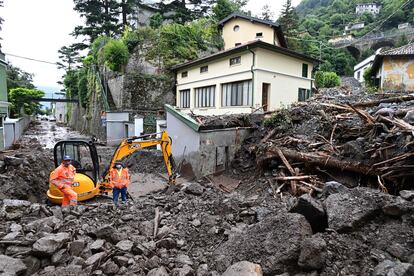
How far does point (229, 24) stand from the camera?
88.6 ft

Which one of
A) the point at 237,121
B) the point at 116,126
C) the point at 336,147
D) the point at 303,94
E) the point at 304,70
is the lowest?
the point at 336,147

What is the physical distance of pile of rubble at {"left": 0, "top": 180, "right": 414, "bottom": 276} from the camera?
3480 mm

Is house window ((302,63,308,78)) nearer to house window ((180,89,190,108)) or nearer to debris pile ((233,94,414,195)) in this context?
house window ((180,89,190,108))

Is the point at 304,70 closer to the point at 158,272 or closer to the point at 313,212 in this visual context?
the point at 313,212

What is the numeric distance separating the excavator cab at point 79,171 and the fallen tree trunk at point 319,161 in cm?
504

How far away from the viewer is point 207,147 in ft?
34.3

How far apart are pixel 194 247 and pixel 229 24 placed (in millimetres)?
25677

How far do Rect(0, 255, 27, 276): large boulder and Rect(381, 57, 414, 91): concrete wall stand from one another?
26670mm

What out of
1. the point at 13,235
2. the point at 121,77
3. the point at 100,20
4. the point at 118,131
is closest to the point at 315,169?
the point at 13,235

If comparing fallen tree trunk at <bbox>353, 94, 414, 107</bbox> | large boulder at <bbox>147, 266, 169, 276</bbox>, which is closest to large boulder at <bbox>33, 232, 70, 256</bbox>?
large boulder at <bbox>147, 266, 169, 276</bbox>

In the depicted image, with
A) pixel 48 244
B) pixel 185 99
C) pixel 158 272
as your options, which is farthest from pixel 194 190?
pixel 185 99

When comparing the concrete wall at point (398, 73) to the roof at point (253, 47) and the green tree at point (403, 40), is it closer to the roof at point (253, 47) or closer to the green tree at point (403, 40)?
the roof at point (253, 47)

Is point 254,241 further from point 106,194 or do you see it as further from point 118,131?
point 118,131

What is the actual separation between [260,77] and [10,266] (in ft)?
53.5
